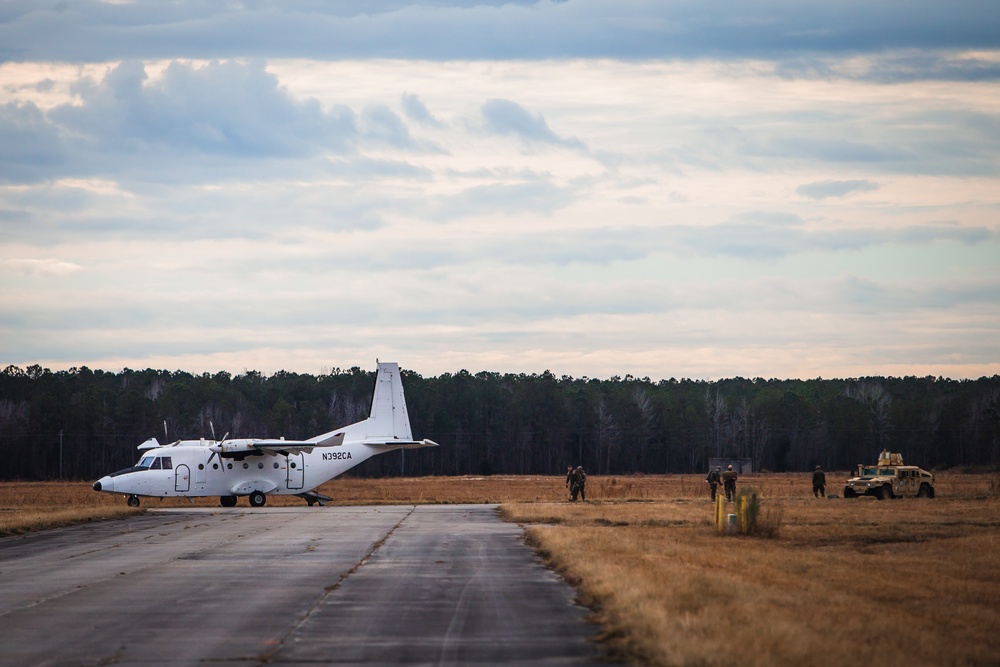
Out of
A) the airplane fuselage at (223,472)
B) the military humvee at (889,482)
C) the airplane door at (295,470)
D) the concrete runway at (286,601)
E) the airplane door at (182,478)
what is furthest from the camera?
the airplane door at (295,470)

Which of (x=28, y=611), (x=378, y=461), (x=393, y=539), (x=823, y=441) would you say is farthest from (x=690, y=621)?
(x=823, y=441)

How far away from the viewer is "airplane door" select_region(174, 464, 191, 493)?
159ft

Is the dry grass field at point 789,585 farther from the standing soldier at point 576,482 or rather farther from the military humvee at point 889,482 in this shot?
the standing soldier at point 576,482

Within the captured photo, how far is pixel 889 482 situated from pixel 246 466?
27717mm

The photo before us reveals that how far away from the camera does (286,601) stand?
16312 mm

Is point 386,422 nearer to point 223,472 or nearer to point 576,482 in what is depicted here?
point 223,472

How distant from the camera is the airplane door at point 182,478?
48.3m

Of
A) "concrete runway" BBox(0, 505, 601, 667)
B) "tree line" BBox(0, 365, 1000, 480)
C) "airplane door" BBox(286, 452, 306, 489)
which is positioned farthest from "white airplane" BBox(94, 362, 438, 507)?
"tree line" BBox(0, 365, 1000, 480)

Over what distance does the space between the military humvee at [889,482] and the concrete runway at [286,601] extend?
2286cm

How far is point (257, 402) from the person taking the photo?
13912 cm

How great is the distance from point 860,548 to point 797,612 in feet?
41.3

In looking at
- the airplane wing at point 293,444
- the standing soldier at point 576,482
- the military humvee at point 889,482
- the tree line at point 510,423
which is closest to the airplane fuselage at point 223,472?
the airplane wing at point 293,444

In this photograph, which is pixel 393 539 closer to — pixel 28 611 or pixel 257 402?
pixel 28 611

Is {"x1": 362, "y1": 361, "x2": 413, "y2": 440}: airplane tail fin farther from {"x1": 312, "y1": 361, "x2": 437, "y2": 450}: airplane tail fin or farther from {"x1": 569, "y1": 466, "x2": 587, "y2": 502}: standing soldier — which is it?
{"x1": 569, "y1": 466, "x2": 587, "y2": 502}: standing soldier
